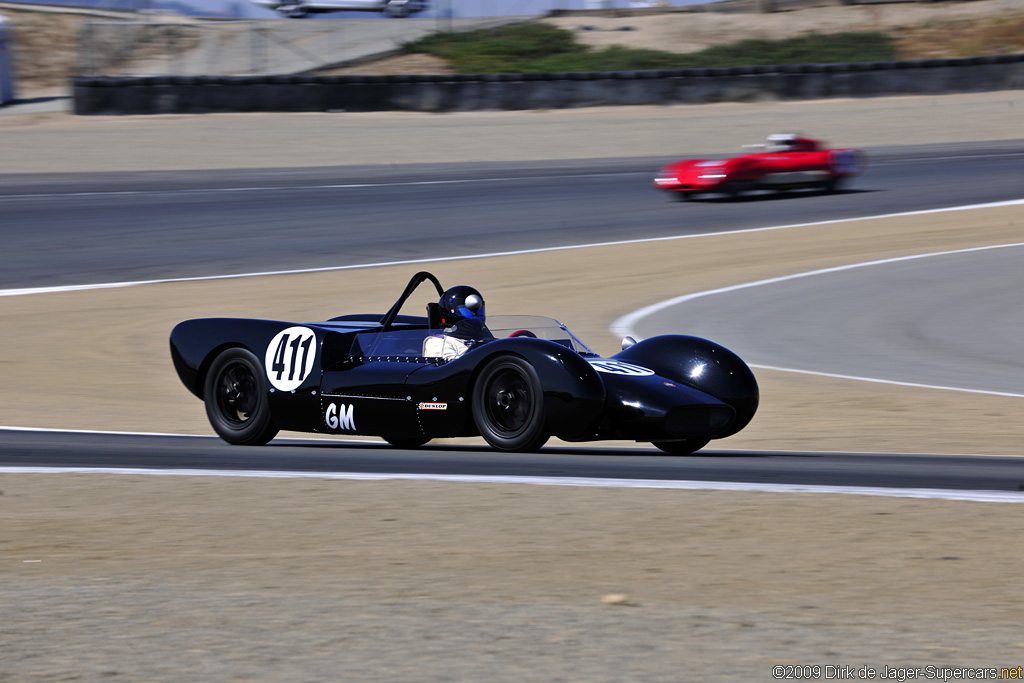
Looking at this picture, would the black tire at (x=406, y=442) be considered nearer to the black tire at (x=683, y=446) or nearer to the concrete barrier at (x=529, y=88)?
the black tire at (x=683, y=446)

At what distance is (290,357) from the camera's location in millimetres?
8609

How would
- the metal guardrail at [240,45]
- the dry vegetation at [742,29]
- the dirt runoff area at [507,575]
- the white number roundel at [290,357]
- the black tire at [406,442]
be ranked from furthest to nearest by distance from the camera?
the dry vegetation at [742,29] < the metal guardrail at [240,45] < the black tire at [406,442] < the white number roundel at [290,357] < the dirt runoff area at [507,575]

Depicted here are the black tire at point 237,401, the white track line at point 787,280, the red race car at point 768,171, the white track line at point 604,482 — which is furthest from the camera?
the red race car at point 768,171

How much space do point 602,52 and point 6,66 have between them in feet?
57.2

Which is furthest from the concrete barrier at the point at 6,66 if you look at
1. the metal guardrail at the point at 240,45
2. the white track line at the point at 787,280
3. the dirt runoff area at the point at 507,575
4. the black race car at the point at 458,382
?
the black race car at the point at 458,382

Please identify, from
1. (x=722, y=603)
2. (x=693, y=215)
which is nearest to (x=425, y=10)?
(x=693, y=215)

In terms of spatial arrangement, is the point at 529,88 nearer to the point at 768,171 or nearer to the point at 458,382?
the point at 768,171

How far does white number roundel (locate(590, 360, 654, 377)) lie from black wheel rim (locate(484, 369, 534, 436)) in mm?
448

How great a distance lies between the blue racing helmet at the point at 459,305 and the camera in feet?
28.2

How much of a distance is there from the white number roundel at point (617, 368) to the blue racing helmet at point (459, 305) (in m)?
0.89

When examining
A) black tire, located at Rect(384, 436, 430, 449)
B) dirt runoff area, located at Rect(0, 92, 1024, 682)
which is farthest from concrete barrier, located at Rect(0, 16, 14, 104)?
black tire, located at Rect(384, 436, 430, 449)

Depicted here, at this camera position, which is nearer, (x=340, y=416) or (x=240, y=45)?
(x=340, y=416)

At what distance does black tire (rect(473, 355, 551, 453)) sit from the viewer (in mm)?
7637

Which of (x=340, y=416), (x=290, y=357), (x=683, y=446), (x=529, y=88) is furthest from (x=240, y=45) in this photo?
(x=683, y=446)
